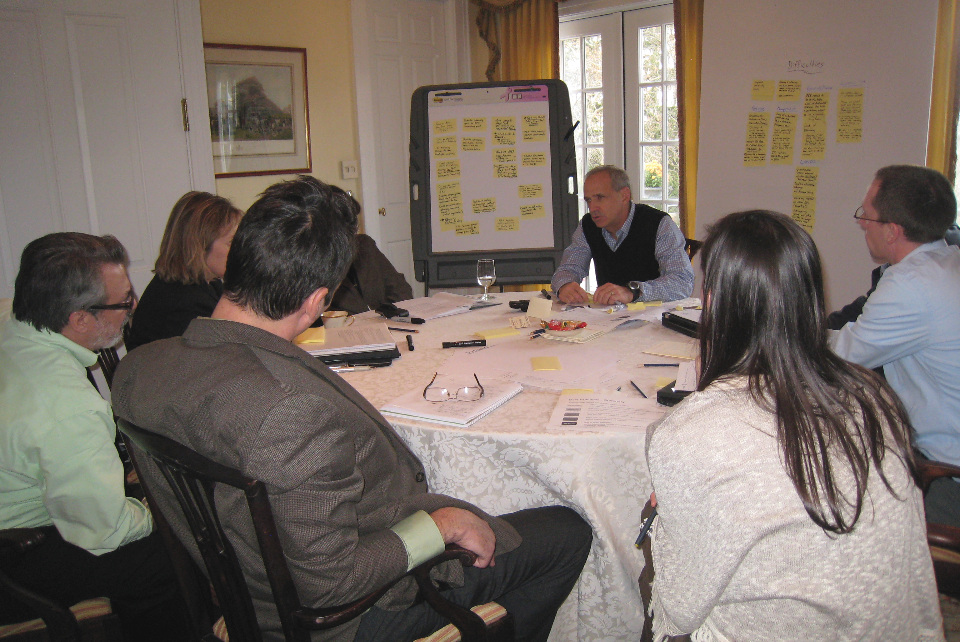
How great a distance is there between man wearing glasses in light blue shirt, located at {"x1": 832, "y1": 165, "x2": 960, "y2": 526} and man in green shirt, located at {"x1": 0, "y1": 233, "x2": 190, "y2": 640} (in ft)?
5.98

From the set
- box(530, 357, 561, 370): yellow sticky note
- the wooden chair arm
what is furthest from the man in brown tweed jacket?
box(530, 357, 561, 370): yellow sticky note

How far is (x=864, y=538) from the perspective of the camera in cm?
100

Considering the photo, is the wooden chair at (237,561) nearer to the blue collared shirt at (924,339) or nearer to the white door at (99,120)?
the blue collared shirt at (924,339)

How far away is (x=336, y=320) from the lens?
102 inches

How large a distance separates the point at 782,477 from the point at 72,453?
4.25 ft

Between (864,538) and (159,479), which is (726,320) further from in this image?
(159,479)

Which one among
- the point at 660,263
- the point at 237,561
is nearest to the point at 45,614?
the point at 237,561

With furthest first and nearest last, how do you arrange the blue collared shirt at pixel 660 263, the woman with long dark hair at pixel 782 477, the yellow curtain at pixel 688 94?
the yellow curtain at pixel 688 94, the blue collared shirt at pixel 660 263, the woman with long dark hair at pixel 782 477

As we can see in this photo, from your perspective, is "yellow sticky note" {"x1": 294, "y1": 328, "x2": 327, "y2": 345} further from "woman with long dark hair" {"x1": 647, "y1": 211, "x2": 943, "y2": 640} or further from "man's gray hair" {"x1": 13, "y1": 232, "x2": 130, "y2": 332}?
"woman with long dark hair" {"x1": 647, "y1": 211, "x2": 943, "y2": 640}

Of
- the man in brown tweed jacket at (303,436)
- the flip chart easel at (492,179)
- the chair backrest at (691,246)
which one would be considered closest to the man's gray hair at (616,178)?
the chair backrest at (691,246)

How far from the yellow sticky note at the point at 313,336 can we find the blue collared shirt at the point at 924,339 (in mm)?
1558

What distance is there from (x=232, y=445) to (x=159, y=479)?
0.95ft

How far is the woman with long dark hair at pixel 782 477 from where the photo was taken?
1.00 m

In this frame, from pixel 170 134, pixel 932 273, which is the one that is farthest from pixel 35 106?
pixel 932 273
